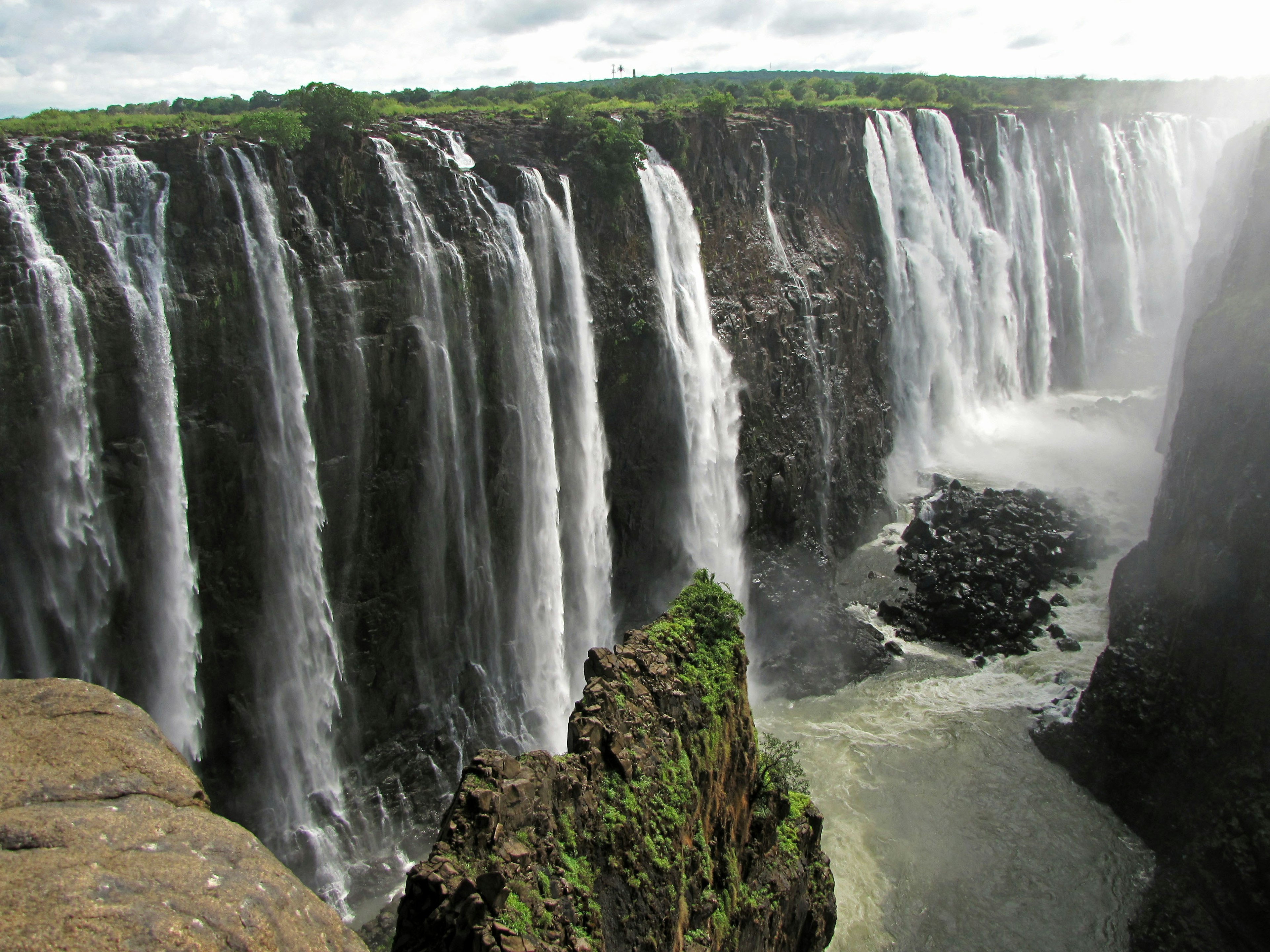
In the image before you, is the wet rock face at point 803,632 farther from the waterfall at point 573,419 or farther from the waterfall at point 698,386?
the waterfall at point 573,419

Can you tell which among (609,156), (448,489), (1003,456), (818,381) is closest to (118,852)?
(448,489)

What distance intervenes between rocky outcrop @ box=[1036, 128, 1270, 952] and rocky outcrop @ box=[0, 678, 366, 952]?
56.5 feet

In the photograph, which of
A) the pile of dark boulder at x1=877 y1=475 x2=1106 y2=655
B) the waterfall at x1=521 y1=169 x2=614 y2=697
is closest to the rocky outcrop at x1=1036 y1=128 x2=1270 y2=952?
the pile of dark boulder at x1=877 y1=475 x2=1106 y2=655

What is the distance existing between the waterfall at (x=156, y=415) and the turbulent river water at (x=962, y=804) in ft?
48.4

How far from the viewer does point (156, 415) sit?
17672mm

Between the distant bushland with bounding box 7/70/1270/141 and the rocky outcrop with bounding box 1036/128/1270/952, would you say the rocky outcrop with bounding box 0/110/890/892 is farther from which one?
the rocky outcrop with bounding box 1036/128/1270/952

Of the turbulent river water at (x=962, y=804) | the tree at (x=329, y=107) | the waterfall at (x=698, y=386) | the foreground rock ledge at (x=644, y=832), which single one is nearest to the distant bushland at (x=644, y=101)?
the tree at (x=329, y=107)

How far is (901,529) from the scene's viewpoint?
32.7 metres

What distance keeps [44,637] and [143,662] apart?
1839 mm

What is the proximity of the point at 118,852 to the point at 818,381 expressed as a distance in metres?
27.8

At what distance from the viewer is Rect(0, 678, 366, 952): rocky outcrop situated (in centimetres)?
562

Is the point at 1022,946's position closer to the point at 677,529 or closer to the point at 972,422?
the point at 677,529

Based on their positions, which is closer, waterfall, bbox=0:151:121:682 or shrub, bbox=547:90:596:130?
waterfall, bbox=0:151:121:682

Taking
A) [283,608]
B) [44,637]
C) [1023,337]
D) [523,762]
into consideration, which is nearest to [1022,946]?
[523,762]
